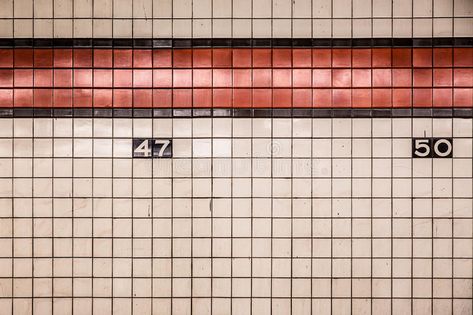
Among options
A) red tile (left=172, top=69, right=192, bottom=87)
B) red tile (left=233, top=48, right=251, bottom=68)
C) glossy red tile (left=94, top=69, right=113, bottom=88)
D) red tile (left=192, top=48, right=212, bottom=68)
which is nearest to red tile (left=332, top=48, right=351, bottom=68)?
red tile (left=233, top=48, right=251, bottom=68)

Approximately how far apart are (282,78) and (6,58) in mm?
2597

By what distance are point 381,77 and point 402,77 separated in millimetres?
195

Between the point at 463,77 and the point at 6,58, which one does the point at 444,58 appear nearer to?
the point at 463,77

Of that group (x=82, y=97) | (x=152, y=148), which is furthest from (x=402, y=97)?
(x=82, y=97)

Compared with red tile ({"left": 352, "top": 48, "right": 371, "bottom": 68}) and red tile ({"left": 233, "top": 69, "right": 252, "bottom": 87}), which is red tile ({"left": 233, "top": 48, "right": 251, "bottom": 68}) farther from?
red tile ({"left": 352, "top": 48, "right": 371, "bottom": 68})

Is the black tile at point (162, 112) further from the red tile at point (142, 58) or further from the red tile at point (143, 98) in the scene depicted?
the red tile at point (142, 58)

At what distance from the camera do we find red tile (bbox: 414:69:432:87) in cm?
341

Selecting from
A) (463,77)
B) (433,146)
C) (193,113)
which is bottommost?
(433,146)

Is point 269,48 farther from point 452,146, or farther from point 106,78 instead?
point 452,146

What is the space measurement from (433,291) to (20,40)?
4556 millimetres

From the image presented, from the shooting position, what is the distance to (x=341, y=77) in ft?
11.2

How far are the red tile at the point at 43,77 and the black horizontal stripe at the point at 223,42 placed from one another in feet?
0.78

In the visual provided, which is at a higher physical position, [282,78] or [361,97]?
[282,78]

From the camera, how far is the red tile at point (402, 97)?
3.41 metres
